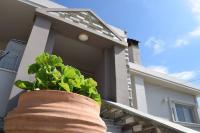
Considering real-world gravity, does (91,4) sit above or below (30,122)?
above

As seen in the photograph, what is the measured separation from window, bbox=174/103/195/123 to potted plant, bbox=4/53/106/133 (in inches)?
406

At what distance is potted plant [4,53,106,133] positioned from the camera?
9.96ft

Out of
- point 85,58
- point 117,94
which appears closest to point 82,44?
point 85,58

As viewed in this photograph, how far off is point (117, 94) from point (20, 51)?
12.9 ft

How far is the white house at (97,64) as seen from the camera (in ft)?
19.5

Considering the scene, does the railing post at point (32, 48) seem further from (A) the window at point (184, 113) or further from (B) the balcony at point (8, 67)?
(A) the window at point (184, 113)

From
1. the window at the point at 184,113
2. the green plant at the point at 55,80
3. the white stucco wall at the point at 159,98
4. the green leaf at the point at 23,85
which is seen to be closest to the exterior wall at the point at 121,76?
the green plant at the point at 55,80

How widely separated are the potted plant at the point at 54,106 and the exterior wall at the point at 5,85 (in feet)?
6.66

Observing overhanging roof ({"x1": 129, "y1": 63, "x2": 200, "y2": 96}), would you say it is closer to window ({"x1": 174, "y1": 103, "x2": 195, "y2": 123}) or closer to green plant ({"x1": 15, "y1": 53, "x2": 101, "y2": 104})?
window ({"x1": 174, "y1": 103, "x2": 195, "y2": 123})

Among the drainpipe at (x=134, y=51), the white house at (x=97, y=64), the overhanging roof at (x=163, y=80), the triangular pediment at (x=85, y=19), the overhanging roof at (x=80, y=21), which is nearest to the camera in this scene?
the white house at (x=97, y=64)

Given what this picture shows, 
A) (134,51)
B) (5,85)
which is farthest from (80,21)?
(134,51)

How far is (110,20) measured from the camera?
38.2 feet

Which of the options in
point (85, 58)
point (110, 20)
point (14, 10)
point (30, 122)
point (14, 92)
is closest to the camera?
point (30, 122)

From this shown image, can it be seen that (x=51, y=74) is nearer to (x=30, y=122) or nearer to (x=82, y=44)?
(x=30, y=122)
